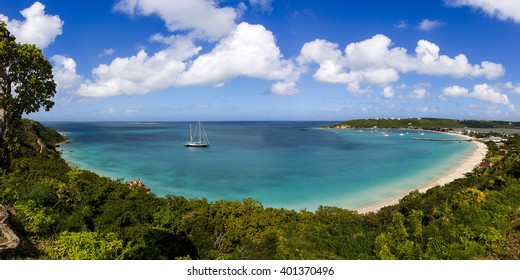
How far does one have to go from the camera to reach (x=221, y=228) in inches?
642

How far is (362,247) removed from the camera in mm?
12109

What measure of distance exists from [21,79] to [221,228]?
38.8 feet

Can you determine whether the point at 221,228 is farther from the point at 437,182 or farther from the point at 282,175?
the point at 437,182

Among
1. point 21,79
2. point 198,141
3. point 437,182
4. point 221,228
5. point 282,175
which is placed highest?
point 21,79

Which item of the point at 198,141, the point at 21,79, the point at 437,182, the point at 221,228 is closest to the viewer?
the point at 21,79

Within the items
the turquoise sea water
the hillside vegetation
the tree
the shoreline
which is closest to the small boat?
the turquoise sea water

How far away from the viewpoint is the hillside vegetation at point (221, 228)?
898cm

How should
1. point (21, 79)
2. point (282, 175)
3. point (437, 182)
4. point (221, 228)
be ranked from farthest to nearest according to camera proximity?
1. point (282, 175)
2. point (437, 182)
3. point (221, 228)
4. point (21, 79)

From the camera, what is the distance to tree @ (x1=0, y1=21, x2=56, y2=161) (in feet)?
42.1

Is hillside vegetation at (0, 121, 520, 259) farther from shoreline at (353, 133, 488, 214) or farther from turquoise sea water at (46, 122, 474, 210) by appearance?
turquoise sea water at (46, 122, 474, 210)

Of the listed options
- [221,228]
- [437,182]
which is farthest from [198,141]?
[221,228]

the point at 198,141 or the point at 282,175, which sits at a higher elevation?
the point at 198,141

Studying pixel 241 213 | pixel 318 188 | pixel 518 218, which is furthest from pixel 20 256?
pixel 318 188

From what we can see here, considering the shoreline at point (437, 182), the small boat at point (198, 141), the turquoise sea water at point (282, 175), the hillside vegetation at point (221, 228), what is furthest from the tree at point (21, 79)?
the small boat at point (198, 141)
